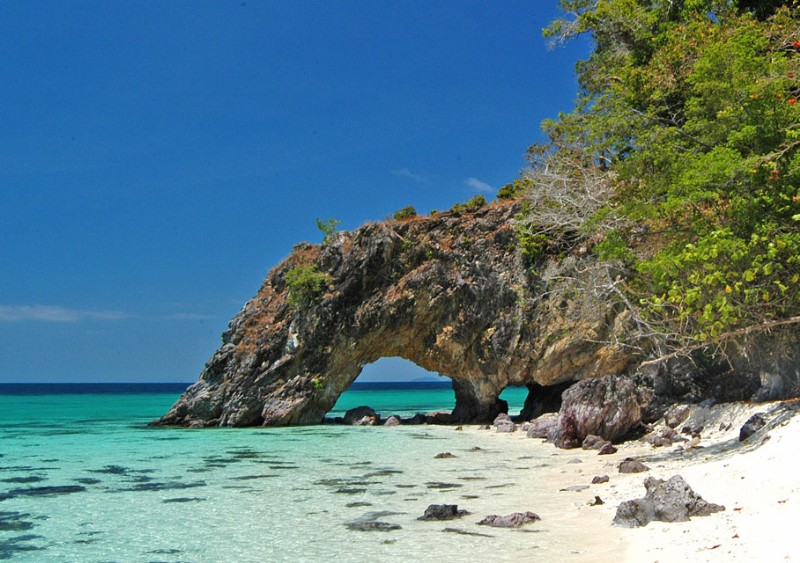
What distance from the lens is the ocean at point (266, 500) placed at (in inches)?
303

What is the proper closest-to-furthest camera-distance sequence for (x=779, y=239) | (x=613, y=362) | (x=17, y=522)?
(x=17, y=522) → (x=779, y=239) → (x=613, y=362)

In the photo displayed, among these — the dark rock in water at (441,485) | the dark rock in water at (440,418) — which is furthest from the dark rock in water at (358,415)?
the dark rock in water at (441,485)

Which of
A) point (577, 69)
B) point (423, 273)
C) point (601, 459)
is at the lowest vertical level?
point (601, 459)

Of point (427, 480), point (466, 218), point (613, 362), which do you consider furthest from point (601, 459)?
point (466, 218)

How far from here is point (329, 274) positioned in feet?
99.8

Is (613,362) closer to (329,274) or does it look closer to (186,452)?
(329,274)

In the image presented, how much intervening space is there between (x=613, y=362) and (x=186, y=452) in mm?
16194

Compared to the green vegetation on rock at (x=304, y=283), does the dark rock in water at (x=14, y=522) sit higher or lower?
lower

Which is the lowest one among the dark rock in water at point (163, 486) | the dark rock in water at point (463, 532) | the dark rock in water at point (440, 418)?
the dark rock in water at point (440, 418)

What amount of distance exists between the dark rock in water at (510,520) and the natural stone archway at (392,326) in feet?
58.9

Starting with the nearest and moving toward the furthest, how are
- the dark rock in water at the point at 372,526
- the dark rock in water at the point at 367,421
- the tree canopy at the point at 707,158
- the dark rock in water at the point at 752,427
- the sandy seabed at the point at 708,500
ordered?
the sandy seabed at the point at 708,500, the dark rock in water at the point at 372,526, the tree canopy at the point at 707,158, the dark rock in water at the point at 752,427, the dark rock in water at the point at 367,421

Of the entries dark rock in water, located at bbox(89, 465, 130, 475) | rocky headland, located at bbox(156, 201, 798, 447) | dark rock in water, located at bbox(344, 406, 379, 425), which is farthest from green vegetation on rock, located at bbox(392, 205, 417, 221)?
dark rock in water, located at bbox(89, 465, 130, 475)

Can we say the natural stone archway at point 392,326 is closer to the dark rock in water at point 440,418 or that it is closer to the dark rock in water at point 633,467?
the dark rock in water at point 440,418

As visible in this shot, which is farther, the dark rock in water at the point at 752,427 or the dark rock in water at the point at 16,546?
the dark rock in water at the point at 752,427
